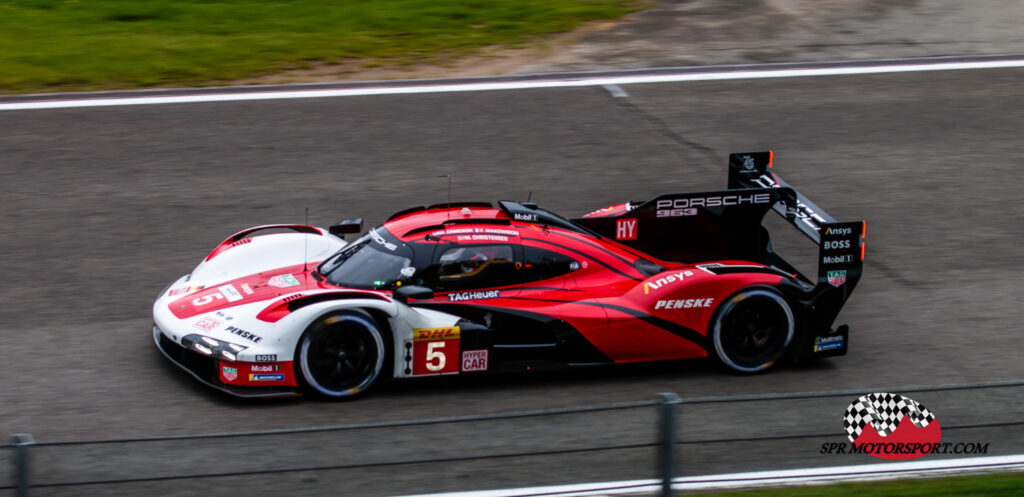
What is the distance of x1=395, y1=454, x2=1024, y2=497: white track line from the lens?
18.9 feet

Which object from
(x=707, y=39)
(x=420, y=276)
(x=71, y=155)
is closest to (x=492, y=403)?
(x=420, y=276)

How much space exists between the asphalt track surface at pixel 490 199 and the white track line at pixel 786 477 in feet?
0.29

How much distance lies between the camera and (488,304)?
8383 mm

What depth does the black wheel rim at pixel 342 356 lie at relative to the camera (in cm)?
802

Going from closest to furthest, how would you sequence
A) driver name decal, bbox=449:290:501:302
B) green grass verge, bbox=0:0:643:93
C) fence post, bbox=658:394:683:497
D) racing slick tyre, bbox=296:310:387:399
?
fence post, bbox=658:394:683:497 < racing slick tyre, bbox=296:310:387:399 < driver name decal, bbox=449:290:501:302 < green grass verge, bbox=0:0:643:93

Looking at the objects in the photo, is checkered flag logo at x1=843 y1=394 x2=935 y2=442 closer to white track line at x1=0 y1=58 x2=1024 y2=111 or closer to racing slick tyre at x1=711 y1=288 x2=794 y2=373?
racing slick tyre at x1=711 y1=288 x2=794 y2=373

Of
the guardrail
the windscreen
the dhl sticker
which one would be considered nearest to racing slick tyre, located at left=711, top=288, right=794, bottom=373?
the dhl sticker

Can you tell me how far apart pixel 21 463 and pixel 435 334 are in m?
3.54

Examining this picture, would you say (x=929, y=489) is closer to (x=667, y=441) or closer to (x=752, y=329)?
(x=667, y=441)

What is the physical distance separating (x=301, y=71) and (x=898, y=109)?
9005 mm

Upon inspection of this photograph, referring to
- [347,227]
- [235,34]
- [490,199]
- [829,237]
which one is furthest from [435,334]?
[235,34]

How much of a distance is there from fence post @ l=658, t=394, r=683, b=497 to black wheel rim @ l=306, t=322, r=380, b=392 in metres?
2.92

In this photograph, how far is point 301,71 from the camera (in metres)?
17.5

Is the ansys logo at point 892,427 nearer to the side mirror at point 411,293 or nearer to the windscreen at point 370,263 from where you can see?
the side mirror at point 411,293
